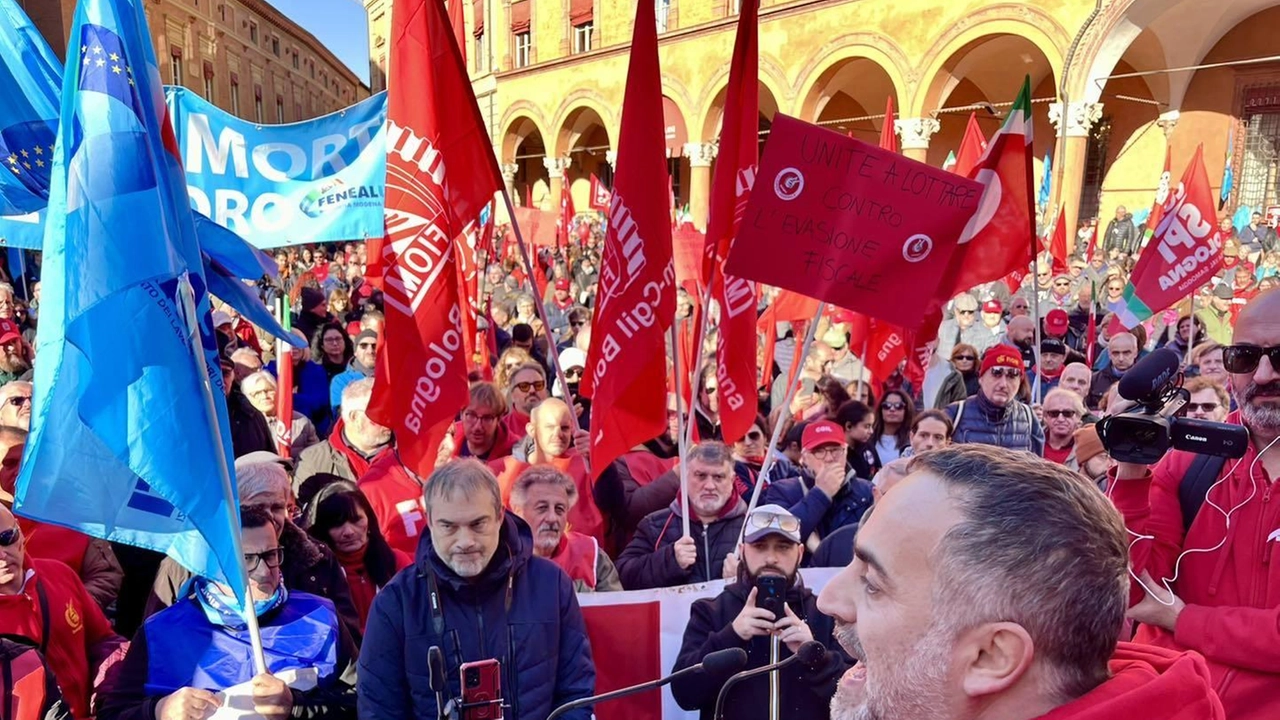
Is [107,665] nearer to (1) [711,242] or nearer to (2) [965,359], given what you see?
(1) [711,242]

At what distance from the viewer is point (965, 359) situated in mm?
7172

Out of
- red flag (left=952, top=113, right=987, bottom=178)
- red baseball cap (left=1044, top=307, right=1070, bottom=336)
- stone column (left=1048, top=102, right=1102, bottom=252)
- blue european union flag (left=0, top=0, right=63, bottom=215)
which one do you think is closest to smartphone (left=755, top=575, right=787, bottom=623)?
blue european union flag (left=0, top=0, right=63, bottom=215)

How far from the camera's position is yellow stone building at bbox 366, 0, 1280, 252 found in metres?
17.6

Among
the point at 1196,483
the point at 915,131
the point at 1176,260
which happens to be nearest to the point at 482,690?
the point at 1196,483

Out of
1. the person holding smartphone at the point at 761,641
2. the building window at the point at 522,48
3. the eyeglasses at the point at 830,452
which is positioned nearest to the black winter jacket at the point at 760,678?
the person holding smartphone at the point at 761,641

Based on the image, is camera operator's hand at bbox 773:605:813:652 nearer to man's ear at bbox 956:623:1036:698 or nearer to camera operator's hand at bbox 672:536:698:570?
camera operator's hand at bbox 672:536:698:570

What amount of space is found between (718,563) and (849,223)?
158 cm

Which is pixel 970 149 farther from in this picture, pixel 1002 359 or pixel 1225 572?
pixel 1225 572

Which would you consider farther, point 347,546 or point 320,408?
point 320,408

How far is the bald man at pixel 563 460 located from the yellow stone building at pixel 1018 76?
10.8 meters

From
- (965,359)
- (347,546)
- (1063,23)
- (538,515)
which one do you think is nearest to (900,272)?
(538,515)

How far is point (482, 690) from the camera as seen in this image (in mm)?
2473

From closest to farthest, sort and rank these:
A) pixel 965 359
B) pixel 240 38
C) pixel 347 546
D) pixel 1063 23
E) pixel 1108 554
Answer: pixel 1108 554 → pixel 347 546 → pixel 965 359 → pixel 1063 23 → pixel 240 38

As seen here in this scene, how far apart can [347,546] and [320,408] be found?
3583 millimetres
